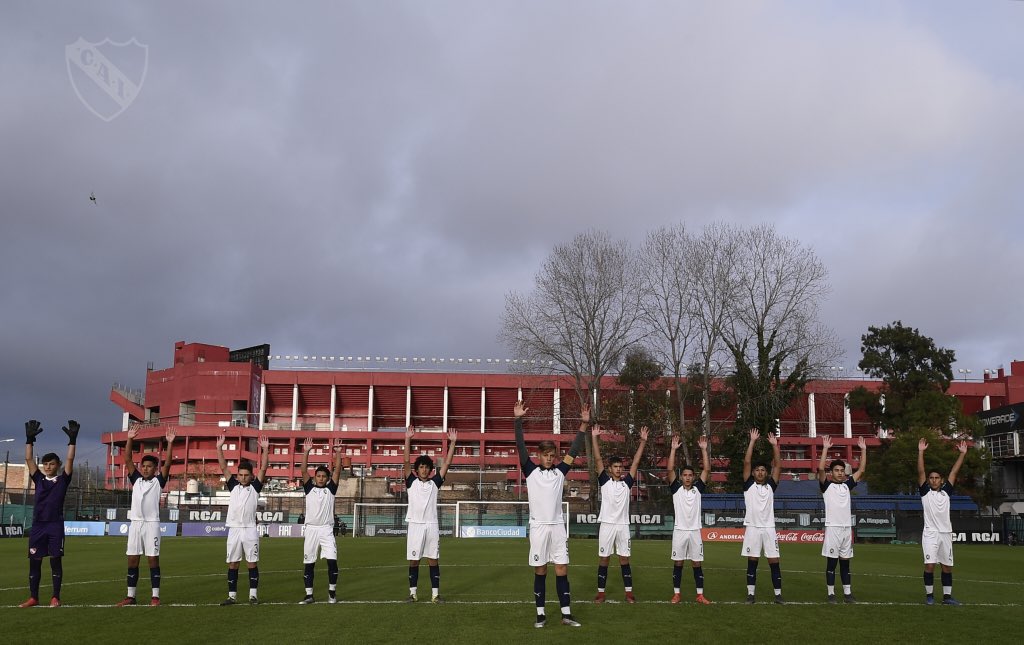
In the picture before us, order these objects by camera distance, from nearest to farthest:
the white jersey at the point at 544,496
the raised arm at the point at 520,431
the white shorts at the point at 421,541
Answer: the raised arm at the point at 520,431 < the white jersey at the point at 544,496 < the white shorts at the point at 421,541

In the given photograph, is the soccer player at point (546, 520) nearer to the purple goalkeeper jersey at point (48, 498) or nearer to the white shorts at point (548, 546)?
the white shorts at point (548, 546)

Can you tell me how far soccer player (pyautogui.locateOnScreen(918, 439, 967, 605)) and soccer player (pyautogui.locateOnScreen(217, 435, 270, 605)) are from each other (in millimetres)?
11365

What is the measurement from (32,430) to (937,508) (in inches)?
619

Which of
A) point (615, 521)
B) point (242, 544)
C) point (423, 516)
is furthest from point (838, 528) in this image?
point (242, 544)

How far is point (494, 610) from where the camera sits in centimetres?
1277

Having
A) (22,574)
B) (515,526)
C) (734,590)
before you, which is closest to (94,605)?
(22,574)

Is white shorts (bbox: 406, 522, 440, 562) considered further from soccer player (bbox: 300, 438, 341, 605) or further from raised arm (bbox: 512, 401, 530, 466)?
raised arm (bbox: 512, 401, 530, 466)

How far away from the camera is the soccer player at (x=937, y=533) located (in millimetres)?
14172

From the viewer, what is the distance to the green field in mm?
10648

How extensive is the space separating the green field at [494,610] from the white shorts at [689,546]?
82 centimetres

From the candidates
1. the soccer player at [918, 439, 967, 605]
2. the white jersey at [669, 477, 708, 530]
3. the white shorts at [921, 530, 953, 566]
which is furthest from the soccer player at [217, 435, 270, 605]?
the white shorts at [921, 530, 953, 566]

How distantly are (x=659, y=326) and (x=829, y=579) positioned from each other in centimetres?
3940

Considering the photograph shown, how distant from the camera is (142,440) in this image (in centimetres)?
8919

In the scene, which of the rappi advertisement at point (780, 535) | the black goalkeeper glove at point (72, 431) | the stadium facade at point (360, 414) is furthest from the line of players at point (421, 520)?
the stadium facade at point (360, 414)
